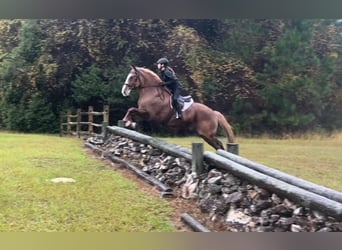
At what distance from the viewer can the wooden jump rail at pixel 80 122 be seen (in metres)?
3.57

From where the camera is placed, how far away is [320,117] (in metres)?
3.37

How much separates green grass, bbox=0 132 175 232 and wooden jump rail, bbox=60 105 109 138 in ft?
0.41

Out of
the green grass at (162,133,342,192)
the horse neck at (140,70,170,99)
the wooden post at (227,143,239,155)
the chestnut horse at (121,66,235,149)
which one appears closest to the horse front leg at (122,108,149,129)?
the chestnut horse at (121,66,235,149)

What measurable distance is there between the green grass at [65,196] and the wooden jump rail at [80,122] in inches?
5.0

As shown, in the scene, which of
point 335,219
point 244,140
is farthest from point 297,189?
point 244,140

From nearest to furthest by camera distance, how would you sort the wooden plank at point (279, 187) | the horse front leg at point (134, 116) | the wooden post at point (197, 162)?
the wooden plank at point (279, 187)
the wooden post at point (197, 162)
the horse front leg at point (134, 116)

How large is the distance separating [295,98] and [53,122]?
1.71 metres

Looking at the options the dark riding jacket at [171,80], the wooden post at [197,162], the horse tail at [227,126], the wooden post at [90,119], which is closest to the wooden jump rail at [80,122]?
the wooden post at [90,119]

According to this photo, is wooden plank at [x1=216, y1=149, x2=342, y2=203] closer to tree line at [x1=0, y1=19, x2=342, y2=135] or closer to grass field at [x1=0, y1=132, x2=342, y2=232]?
grass field at [x1=0, y1=132, x2=342, y2=232]

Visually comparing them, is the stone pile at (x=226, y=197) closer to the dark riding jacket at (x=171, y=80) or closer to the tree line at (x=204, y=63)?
the tree line at (x=204, y=63)


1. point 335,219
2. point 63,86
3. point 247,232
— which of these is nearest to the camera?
point 335,219

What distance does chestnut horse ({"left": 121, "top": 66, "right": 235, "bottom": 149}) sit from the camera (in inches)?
136

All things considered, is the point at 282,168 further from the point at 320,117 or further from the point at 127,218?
the point at 127,218
